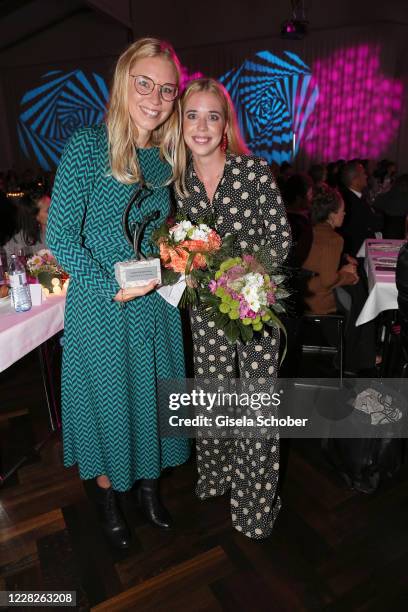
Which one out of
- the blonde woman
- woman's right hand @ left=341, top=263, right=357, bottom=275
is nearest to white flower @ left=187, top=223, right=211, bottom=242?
the blonde woman

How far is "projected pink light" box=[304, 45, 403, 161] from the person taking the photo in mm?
9914

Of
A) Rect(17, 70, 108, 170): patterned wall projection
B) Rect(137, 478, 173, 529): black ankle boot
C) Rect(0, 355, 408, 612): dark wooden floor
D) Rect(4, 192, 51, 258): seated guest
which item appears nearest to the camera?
Rect(0, 355, 408, 612): dark wooden floor

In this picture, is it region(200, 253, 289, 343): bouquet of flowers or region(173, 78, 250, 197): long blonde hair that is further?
region(173, 78, 250, 197): long blonde hair

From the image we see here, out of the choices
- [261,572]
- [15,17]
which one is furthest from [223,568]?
[15,17]

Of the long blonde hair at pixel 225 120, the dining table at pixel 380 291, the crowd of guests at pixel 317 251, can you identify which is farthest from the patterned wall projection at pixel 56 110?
the long blonde hair at pixel 225 120

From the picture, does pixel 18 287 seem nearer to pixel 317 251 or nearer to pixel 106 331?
pixel 106 331

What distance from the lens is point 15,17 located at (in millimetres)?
10414

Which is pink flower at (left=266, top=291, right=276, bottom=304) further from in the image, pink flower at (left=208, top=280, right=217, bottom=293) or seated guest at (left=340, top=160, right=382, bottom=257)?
seated guest at (left=340, top=160, right=382, bottom=257)

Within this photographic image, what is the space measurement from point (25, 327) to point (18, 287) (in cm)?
21

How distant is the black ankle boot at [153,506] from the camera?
2037mm

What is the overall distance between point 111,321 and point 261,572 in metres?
1.18

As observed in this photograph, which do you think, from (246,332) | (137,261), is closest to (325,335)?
(246,332)

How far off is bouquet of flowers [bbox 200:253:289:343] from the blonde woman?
0.24m

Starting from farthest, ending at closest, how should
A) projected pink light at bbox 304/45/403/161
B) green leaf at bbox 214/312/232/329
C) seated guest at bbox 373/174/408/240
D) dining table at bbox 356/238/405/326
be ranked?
1. projected pink light at bbox 304/45/403/161
2. seated guest at bbox 373/174/408/240
3. dining table at bbox 356/238/405/326
4. green leaf at bbox 214/312/232/329
